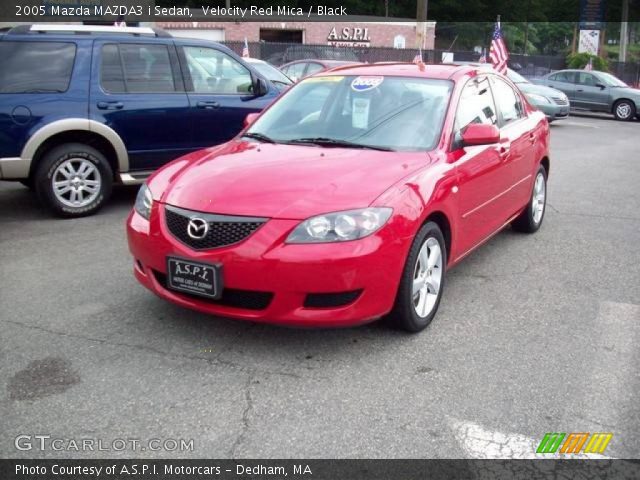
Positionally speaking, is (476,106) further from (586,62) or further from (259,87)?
(586,62)

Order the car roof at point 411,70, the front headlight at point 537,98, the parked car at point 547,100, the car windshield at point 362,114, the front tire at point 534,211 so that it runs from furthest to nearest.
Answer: the parked car at point 547,100
the front headlight at point 537,98
the front tire at point 534,211
the car roof at point 411,70
the car windshield at point 362,114

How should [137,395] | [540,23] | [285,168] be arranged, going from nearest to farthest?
[137,395]
[285,168]
[540,23]

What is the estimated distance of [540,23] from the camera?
87.3 m

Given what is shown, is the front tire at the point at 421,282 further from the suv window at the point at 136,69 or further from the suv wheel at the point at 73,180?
the suv window at the point at 136,69

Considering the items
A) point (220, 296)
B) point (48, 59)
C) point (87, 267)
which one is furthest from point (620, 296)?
point (48, 59)

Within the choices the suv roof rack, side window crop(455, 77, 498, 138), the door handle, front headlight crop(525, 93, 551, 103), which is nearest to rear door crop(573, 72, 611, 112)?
front headlight crop(525, 93, 551, 103)

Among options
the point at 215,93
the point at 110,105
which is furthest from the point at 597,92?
the point at 110,105

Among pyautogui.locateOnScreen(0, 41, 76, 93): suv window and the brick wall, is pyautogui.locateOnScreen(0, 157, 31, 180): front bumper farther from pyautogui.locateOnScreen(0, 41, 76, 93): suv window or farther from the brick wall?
the brick wall

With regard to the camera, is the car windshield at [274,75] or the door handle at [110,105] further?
the car windshield at [274,75]

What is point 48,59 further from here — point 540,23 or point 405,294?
point 540,23

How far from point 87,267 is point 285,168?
2.15 meters

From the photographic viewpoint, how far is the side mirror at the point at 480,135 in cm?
442

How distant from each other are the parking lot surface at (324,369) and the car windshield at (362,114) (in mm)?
1221

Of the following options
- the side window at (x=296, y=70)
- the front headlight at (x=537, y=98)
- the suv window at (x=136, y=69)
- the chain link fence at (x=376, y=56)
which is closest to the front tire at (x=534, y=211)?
the suv window at (x=136, y=69)
